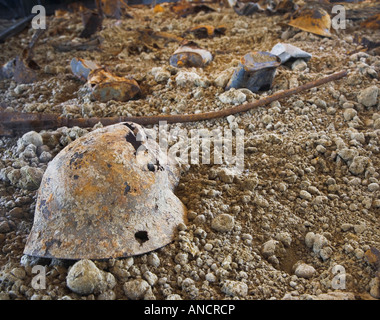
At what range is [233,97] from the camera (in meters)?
2.92

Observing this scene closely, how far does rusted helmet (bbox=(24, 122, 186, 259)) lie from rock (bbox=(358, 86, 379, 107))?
2.06m

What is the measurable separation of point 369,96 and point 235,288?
7.11ft

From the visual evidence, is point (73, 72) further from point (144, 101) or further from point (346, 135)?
point (346, 135)

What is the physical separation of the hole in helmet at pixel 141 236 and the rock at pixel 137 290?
20cm

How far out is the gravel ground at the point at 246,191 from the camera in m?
1.53

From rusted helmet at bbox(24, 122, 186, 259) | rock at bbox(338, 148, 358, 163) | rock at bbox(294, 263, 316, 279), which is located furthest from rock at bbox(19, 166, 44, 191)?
rock at bbox(338, 148, 358, 163)

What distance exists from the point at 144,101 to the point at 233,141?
94 centimetres

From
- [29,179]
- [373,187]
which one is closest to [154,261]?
[29,179]

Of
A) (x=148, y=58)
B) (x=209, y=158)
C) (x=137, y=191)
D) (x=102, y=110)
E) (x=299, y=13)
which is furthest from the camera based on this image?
(x=299, y=13)

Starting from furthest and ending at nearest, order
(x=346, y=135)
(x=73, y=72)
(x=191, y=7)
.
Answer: (x=191, y=7) < (x=73, y=72) < (x=346, y=135)

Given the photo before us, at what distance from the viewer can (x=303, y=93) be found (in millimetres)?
3062

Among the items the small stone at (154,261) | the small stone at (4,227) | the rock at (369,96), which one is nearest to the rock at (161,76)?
the rock at (369,96)

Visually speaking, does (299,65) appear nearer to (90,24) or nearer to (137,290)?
(137,290)
